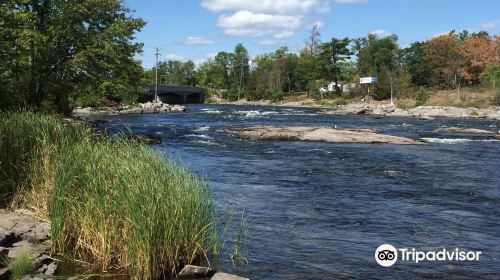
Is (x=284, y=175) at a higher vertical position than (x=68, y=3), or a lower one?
lower

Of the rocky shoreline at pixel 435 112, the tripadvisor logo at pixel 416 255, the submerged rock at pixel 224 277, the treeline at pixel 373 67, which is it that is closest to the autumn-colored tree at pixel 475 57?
the treeline at pixel 373 67

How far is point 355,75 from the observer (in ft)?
357

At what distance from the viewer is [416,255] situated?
973cm

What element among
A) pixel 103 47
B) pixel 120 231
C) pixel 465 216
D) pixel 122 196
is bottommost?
pixel 465 216

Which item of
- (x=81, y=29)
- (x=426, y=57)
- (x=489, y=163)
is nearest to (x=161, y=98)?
(x=426, y=57)

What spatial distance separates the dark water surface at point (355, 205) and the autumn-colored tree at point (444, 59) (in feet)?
250

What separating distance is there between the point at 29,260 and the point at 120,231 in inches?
52.1

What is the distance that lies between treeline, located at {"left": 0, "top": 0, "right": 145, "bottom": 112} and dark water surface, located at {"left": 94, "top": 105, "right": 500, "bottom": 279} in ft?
19.2

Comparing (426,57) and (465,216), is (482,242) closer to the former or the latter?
(465,216)

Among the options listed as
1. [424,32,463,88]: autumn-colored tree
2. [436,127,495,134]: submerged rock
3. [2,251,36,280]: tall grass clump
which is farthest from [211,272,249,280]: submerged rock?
[424,32,463,88]: autumn-colored tree

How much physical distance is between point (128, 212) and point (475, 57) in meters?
95.0

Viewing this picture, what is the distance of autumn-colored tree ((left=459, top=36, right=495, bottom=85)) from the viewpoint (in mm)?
90250

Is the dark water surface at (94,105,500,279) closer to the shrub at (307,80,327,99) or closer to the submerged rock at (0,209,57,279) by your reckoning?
the submerged rock at (0,209,57,279)

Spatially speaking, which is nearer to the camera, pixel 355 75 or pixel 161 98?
pixel 355 75
